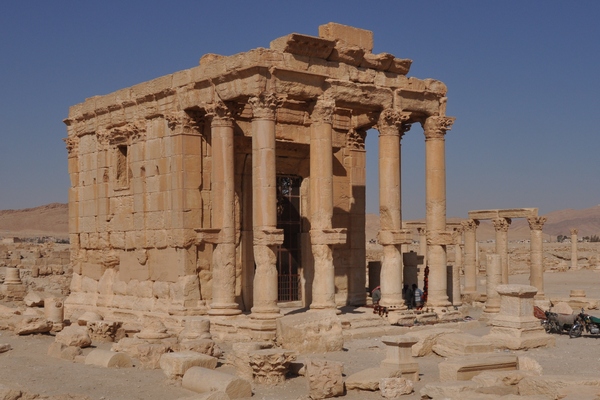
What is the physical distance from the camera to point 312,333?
16.4m

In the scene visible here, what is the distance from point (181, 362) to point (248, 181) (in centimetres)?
828

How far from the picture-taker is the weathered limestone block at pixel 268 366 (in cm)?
1386

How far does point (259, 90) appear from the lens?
18125mm

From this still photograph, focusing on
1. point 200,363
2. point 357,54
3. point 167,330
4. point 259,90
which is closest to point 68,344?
point 167,330

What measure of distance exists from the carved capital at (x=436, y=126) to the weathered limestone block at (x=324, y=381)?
10.1 m

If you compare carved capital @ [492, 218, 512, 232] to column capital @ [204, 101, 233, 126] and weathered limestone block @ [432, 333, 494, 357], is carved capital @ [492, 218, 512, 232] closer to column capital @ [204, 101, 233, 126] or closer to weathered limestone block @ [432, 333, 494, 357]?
column capital @ [204, 101, 233, 126]

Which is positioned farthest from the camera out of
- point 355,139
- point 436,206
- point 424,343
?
point 355,139

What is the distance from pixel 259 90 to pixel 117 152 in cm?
647

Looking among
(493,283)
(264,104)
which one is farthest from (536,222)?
(264,104)

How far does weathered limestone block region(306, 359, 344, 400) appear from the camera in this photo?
12695 millimetres

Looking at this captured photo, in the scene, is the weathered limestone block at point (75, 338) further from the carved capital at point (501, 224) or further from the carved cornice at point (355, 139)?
the carved capital at point (501, 224)

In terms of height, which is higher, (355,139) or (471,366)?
(355,139)

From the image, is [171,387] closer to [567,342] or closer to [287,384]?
[287,384]

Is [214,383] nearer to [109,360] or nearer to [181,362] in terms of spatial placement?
[181,362]
